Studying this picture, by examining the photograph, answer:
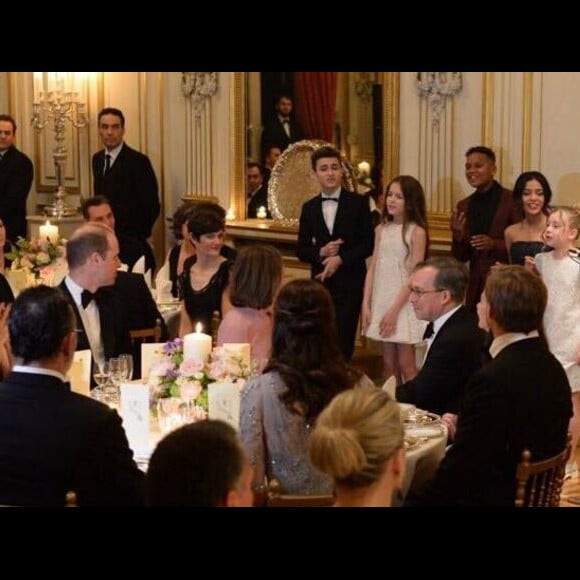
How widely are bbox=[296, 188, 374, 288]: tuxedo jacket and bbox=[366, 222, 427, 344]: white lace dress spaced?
0.21m

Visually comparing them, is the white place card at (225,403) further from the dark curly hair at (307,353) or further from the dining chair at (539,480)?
the dining chair at (539,480)

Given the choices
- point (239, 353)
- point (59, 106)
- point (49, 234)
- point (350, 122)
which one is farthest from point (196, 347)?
point (59, 106)

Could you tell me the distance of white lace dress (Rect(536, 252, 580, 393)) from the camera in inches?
228

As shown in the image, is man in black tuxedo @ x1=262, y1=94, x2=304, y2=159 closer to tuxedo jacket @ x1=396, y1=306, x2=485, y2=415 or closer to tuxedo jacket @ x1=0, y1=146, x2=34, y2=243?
tuxedo jacket @ x1=0, y1=146, x2=34, y2=243

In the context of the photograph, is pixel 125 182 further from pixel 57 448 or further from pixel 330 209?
pixel 57 448

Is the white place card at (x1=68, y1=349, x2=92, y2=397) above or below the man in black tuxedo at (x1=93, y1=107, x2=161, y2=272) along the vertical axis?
below

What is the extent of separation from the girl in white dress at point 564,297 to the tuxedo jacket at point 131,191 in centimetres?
401

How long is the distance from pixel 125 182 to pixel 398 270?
304 cm

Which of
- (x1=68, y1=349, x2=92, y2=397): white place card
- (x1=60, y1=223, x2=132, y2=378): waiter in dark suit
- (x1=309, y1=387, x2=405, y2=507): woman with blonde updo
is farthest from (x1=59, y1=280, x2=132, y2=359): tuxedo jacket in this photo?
(x1=309, y1=387, x2=405, y2=507): woman with blonde updo

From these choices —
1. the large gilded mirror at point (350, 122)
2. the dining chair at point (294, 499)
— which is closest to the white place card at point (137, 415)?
the dining chair at point (294, 499)

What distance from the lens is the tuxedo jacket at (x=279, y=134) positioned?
925cm

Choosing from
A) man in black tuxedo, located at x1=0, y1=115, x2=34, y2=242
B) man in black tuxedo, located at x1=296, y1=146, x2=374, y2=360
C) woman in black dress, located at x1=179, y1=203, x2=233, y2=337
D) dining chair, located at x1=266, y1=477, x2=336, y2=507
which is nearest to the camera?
dining chair, located at x1=266, y1=477, x2=336, y2=507
